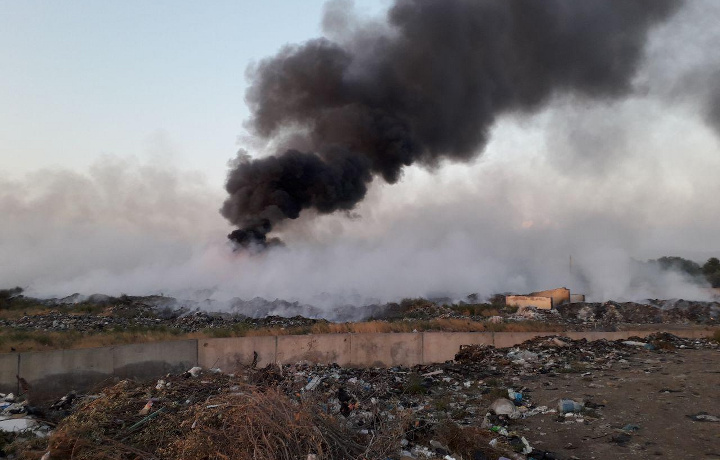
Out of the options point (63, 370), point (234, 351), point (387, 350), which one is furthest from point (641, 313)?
point (63, 370)

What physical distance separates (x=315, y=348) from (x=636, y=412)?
7.41m

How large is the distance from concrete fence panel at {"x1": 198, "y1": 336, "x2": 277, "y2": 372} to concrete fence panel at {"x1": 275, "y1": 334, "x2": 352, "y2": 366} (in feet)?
0.84

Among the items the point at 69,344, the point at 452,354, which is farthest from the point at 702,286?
the point at 69,344

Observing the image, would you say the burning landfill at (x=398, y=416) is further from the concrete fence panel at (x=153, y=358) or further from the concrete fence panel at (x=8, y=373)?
the concrete fence panel at (x=153, y=358)

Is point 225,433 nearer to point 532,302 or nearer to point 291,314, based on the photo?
point 291,314

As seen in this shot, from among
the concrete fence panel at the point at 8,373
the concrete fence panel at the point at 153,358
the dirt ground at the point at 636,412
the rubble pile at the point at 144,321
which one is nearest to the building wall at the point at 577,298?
the rubble pile at the point at 144,321

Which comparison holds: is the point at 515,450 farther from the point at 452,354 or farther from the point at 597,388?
the point at 452,354

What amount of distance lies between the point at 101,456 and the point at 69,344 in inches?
331

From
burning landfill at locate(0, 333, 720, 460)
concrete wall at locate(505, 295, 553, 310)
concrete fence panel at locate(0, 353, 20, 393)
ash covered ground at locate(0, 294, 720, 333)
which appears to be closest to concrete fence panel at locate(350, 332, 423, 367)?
burning landfill at locate(0, 333, 720, 460)

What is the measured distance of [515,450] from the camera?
5.39 metres

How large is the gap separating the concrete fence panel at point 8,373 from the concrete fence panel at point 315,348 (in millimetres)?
5142

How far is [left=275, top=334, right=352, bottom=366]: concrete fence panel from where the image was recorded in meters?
12.3

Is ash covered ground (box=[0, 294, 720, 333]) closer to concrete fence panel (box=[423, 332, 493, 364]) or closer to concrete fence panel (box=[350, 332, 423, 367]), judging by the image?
concrete fence panel (box=[423, 332, 493, 364])

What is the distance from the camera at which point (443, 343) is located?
12.6 m
